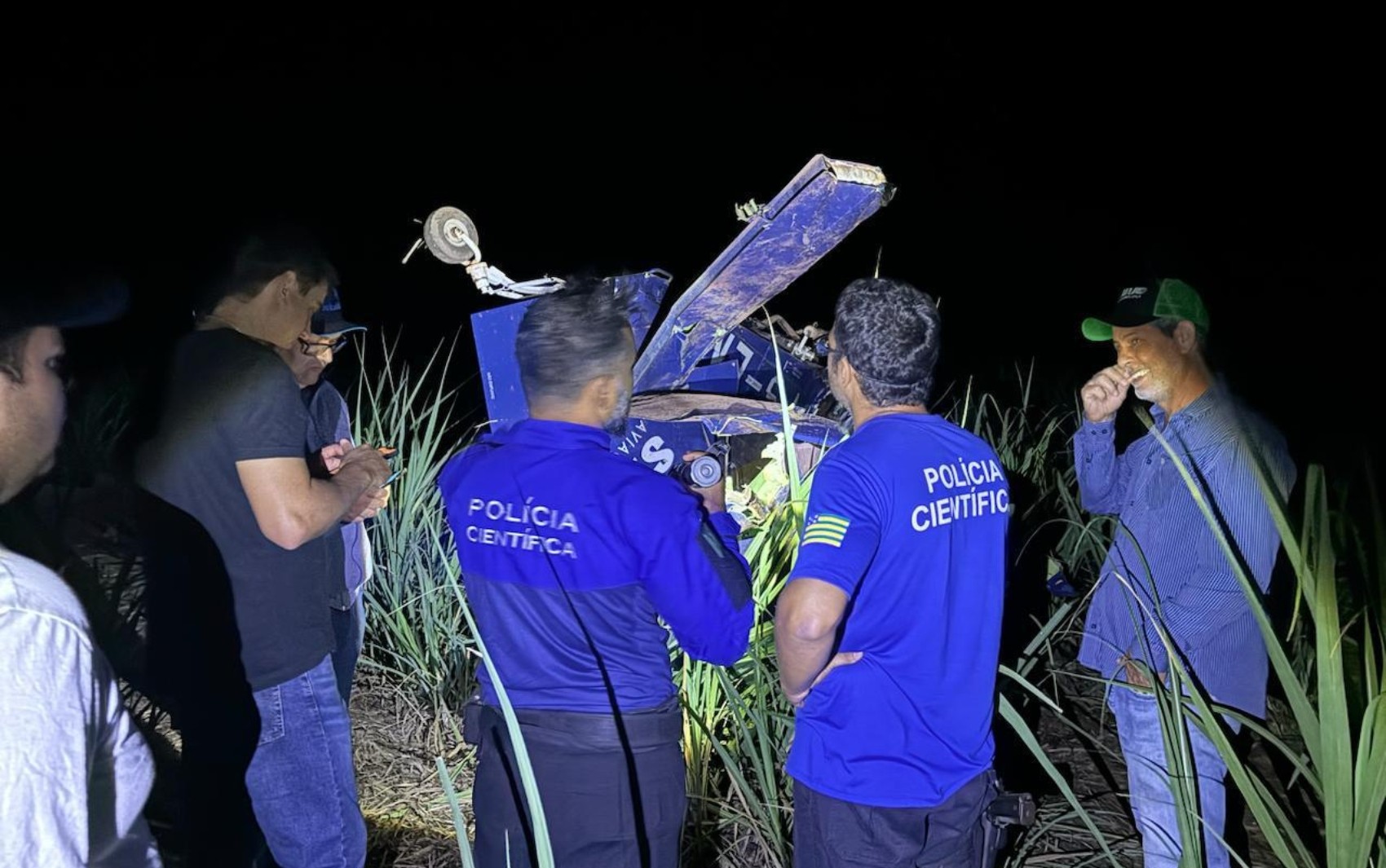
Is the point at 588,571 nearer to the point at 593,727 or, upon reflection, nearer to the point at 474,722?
the point at 593,727

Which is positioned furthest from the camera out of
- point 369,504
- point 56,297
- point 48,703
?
point 369,504

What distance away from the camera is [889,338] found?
6.11 feet

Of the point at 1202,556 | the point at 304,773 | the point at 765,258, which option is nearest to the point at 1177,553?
the point at 1202,556

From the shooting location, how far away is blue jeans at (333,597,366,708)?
265cm

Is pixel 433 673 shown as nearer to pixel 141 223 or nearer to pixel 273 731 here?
pixel 273 731

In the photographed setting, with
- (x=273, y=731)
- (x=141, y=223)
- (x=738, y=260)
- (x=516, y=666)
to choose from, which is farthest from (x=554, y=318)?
(x=141, y=223)

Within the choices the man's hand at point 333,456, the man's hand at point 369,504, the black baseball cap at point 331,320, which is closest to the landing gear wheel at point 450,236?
the black baseball cap at point 331,320

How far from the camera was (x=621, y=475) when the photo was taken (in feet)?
5.94

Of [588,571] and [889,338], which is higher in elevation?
[889,338]

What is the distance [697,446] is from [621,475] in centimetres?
158

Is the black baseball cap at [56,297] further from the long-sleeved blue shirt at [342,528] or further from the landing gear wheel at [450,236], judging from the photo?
the landing gear wheel at [450,236]

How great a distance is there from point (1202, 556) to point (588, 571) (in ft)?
4.32

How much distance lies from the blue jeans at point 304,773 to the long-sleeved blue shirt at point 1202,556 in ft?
5.38

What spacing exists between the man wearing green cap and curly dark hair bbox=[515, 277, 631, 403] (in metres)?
1.06
